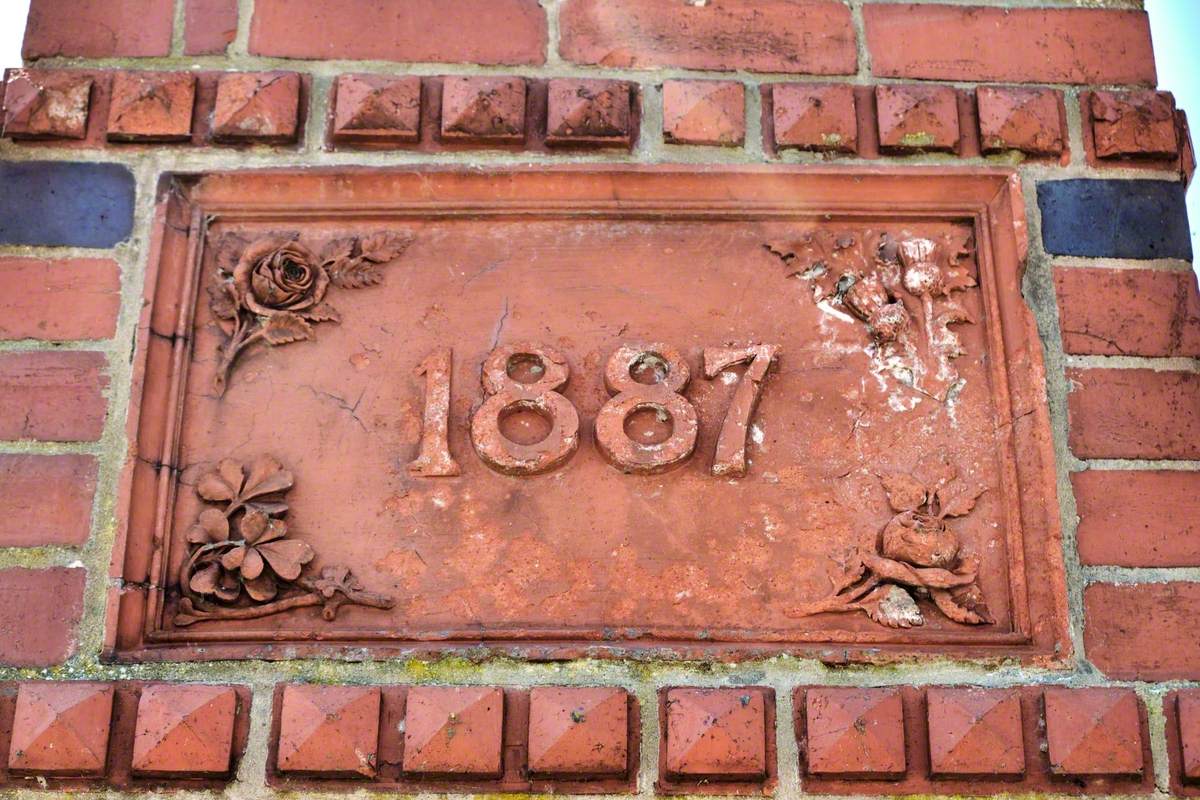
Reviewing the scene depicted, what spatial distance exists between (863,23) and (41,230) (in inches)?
48.4

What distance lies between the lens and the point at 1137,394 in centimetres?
202

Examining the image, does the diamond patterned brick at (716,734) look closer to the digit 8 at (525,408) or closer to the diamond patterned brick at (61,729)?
the digit 8 at (525,408)

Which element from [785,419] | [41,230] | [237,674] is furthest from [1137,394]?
[41,230]

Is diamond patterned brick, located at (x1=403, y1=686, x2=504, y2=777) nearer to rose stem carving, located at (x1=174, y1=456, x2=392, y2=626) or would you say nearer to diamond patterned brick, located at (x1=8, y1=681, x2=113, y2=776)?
rose stem carving, located at (x1=174, y1=456, x2=392, y2=626)

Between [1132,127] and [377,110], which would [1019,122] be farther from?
[377,110]

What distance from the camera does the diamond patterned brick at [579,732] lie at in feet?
5.86

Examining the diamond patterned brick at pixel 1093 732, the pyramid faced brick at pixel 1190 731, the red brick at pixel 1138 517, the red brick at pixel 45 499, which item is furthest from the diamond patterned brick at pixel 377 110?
the pyramid faced brick at pixel 1190 731

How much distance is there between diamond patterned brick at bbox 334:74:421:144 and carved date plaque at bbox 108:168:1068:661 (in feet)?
0.21

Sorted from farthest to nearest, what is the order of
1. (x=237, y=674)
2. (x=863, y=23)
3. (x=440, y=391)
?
(x=863, y=23) < (x=440, y=391) < (x=237, y=674)

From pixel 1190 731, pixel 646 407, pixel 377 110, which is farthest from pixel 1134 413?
pixel 377 110

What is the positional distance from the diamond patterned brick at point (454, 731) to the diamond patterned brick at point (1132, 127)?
118 centimetres

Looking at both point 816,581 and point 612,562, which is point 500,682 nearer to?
point 612,562

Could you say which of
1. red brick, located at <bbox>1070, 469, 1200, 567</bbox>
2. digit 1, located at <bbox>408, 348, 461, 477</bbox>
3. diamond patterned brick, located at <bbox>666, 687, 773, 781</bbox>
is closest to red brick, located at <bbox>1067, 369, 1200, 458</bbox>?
red brick, located at <bbox>1070, 469, 1200, 567</bbox>

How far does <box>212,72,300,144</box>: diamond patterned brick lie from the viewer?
2.11 meters
